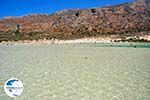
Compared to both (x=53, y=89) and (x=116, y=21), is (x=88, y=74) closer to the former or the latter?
(x=53, y=89)

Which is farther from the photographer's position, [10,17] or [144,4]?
[10,17]

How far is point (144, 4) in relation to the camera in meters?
107

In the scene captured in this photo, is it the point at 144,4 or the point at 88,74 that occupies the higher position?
the point at 144,4

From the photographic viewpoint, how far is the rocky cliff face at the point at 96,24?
89812 millimetres

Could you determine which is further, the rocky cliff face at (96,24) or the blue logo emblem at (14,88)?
the rocky cliff face at (96,24)

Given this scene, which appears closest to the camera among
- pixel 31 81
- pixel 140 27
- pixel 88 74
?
pixel 31 81

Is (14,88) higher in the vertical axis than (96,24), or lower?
lower

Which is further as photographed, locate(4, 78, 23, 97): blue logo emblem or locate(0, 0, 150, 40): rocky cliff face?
locate(0, 0, 150, 40): rocky cliff face

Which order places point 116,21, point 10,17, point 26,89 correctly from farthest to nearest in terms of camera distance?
point 10,17 → point 116,21 → point 26,89

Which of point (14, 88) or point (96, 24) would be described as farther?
point (96, 24)

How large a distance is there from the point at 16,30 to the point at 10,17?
36.5m

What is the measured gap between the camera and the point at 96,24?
3853 inches

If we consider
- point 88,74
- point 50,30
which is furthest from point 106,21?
point 88,74

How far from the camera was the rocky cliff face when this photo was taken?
8981cm
